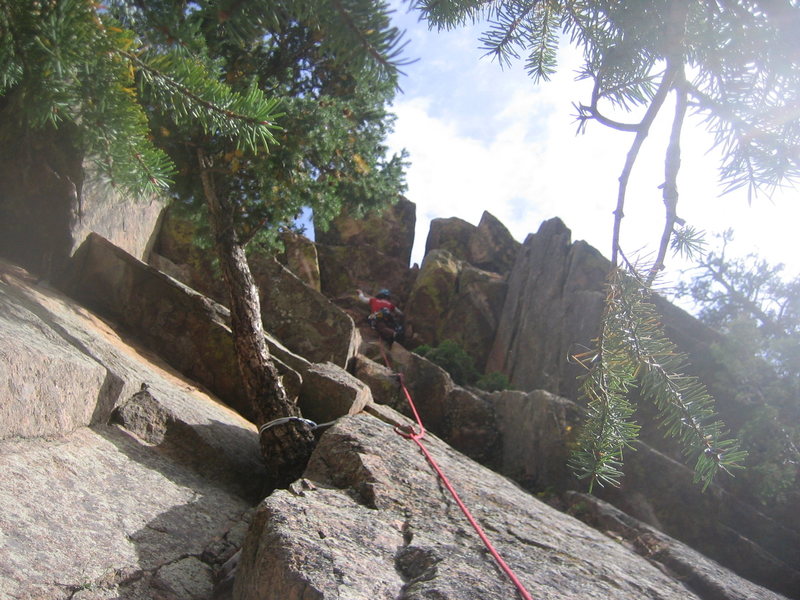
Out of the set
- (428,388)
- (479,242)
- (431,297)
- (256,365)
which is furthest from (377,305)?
(256,365)

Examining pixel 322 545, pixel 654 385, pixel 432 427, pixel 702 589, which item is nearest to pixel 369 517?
pixel 322 545

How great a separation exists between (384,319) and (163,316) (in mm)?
12791

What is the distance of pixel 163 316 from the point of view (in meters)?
6.07

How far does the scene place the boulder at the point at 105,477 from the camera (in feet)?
7.39

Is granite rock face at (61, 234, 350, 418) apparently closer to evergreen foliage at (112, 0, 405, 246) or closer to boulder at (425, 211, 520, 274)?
evergreen foliage at (112, 0, 405, 246)

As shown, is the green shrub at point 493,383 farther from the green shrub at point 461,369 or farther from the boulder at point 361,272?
the boulder at point 361,272

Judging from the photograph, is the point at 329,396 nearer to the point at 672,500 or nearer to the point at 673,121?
the point at 673,121

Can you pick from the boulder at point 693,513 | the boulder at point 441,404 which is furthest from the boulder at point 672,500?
the boulder at point 441,404

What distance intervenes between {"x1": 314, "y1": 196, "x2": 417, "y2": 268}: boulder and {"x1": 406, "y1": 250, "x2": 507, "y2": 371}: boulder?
247 centimetres

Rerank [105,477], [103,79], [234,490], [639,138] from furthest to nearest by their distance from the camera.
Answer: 1. [234,490]
2. [105,477]
3. [103,79]
4. [639,138]

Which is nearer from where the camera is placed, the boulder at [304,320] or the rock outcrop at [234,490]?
the rock outcrop at [234,490]

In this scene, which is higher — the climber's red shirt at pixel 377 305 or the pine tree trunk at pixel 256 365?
the climber's red shirt at pixel 377 305

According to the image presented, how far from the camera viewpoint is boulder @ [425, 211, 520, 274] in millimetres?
23750

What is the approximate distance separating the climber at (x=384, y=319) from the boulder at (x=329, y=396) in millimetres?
12520
